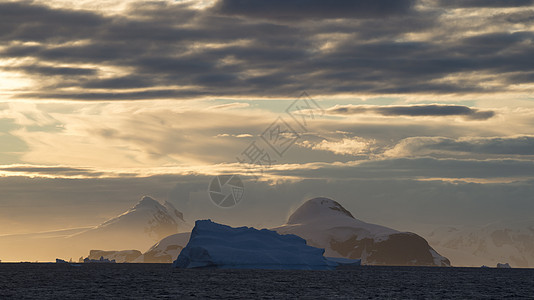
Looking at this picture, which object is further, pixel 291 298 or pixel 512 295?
pixel 512 295

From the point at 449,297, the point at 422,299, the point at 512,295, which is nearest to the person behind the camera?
the point at 422,299

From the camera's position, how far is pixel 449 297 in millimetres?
123625

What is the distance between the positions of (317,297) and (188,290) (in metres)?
25.5

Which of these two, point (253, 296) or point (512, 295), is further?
point (512, 295)

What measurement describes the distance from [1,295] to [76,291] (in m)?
14.4

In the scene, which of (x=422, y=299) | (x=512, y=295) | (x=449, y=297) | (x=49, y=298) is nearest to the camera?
(x=49, y=298)

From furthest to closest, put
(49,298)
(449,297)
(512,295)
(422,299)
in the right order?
(512,295) < (449,297) < (422,299) < (49,298)

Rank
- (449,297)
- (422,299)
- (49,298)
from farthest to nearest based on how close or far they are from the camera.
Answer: (449,297) < (422,299) < (49,298)

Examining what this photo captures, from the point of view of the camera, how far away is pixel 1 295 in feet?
377

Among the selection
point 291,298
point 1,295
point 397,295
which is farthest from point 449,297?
point 1,295

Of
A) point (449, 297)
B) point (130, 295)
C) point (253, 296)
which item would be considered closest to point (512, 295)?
point (449, 297)

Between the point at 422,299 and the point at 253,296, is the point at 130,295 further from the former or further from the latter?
the point at 422,299

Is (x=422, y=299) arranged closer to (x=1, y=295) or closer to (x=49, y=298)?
(x=49, y=298)

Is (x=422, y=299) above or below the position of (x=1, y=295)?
below
